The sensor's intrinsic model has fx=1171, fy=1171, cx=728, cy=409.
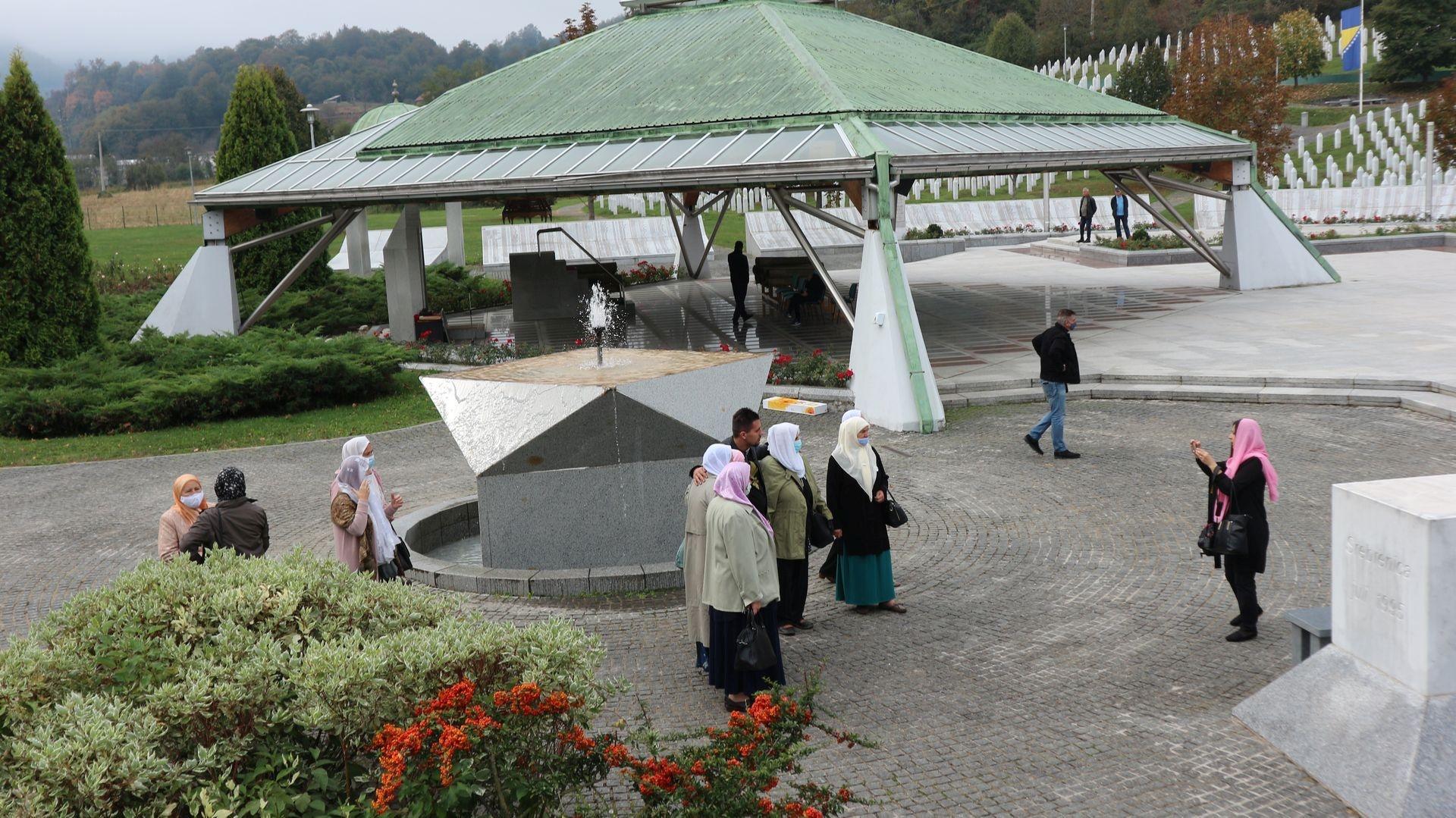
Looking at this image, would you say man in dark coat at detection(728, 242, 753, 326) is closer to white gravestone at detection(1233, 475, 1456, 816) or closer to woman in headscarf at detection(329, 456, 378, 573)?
woman in headscarf at detection(329, 456, 378, 573)

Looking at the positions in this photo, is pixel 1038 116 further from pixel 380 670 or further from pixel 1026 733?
pixel 380 670

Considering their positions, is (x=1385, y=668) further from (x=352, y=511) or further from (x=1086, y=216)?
(x=1086, y=216)

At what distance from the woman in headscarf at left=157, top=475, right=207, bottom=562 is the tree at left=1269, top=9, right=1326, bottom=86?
219 feet

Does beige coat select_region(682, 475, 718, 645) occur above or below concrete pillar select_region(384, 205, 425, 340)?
below

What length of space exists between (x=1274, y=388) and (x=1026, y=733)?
10.8 metres

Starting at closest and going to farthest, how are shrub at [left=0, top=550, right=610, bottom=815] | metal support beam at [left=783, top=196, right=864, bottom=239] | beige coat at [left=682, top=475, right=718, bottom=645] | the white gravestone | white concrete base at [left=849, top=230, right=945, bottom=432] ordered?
shrub at [left=0, top=550, right=610, bottom=815] → the white gravestone → beige coat at [left=682, top=475, right=718, bottom=645] → white concrete base at [left=849, top=230, right=945, bottom=432] → metal support beam at [left=783, top=196, right=864, bottom=239]

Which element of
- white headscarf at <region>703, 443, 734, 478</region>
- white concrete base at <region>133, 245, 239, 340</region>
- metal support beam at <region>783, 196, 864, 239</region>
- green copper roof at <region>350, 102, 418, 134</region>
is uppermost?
green copper roof at <region>350, 102, 418, 134</region>

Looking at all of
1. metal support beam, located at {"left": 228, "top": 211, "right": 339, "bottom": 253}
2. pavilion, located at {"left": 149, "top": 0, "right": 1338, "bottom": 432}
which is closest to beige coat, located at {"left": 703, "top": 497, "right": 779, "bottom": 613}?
pavilion, located at {"left": 149, "top": 0, "right": 1338, "bottom": 432}

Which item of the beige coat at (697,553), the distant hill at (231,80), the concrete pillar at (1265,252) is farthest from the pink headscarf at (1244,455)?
the distant hill at (231,80)

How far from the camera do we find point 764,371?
31.9ft

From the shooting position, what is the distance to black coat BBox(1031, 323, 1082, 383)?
12.5 m

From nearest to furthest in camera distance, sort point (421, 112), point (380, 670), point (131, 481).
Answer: point (380, 670) → point (131, 481) → point (421, 112)

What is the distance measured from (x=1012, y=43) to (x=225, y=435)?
71529 mm

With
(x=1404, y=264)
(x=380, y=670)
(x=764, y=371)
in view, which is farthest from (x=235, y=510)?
(x=1404, y=264)
